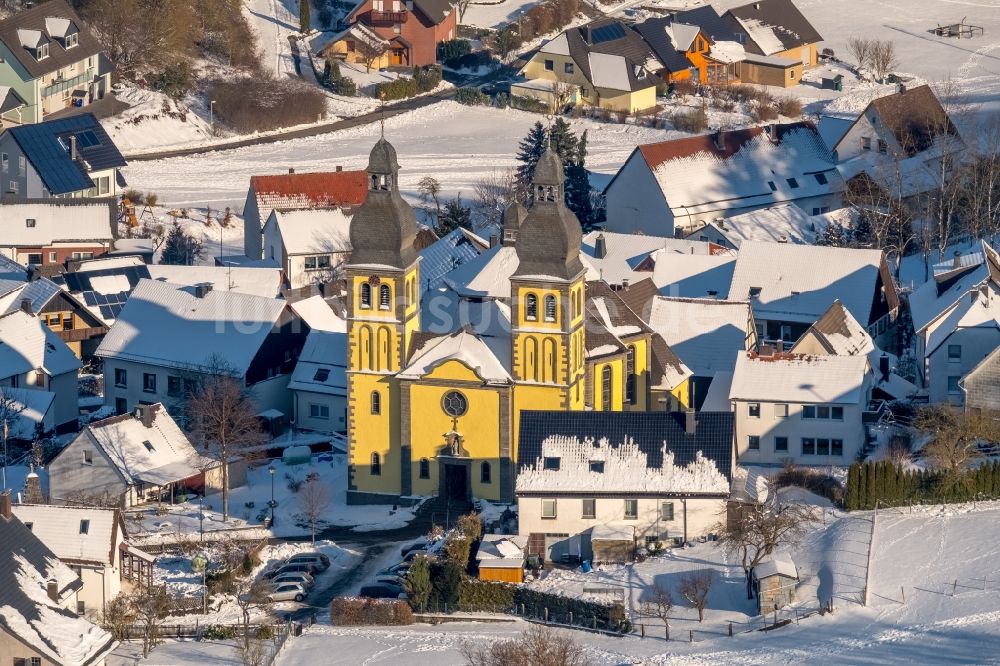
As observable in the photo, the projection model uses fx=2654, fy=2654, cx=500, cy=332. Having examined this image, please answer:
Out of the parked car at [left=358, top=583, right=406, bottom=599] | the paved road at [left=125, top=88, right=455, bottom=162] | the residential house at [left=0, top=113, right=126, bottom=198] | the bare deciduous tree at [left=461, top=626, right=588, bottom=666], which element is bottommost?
the bare deciduous tree at [left=461, top=626, right=588, bottom=666]

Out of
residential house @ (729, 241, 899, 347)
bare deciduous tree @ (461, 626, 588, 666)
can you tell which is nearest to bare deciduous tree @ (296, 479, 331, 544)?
bare deciduous tree @ (461, 626, 588, 666)

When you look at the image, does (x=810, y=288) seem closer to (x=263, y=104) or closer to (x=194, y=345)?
(x=194, y=345)

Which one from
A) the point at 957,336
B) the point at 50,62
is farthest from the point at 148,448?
the point at 50,62

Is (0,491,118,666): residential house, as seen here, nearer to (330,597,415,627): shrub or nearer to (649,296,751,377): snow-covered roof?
(330,597,415,627): shrub

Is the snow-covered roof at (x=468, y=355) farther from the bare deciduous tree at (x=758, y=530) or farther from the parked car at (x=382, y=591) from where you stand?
the bare deciduous tree at (x=758, y=530)

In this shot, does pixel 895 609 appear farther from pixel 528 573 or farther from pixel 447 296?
pixel 447 296

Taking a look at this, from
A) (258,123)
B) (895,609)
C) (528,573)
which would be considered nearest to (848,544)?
(895,609)
